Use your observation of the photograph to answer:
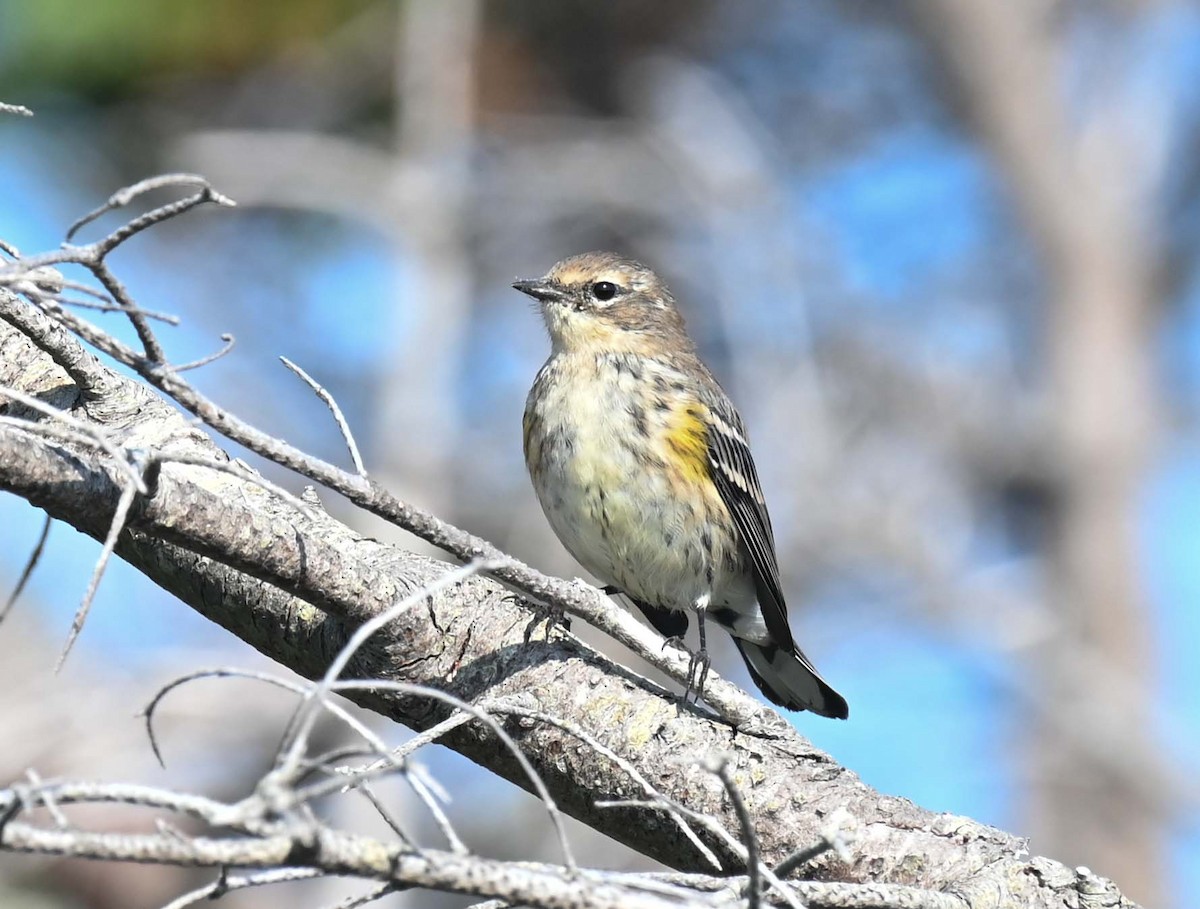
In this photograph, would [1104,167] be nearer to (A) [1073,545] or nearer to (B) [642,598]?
(A) [1073,545]

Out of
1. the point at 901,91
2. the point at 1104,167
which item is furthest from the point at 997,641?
the point at 901,91

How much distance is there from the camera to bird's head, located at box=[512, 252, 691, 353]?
5.61 metres

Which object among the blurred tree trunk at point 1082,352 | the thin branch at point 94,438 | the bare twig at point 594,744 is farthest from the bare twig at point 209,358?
the blurred tree trunk at point 1082,352

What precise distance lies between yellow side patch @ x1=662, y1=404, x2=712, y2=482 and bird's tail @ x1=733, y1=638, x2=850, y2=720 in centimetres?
77

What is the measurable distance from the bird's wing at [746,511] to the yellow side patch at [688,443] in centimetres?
5

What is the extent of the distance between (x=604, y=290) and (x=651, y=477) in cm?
113

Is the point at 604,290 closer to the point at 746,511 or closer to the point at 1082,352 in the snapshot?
the point at 746,511

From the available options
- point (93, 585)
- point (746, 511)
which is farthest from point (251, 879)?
point (746, 511)

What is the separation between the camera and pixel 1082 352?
1467 cm

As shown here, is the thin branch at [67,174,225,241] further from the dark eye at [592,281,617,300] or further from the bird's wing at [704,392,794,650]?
the dark eye at [592,281,617,300]

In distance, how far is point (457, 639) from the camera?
3.23m

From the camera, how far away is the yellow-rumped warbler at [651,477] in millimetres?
5008

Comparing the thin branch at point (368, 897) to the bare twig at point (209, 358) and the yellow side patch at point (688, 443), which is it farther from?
the yellow side patch at point (688, 443)

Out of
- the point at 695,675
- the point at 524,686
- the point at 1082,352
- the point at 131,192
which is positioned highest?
the point at 1082,352
